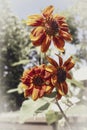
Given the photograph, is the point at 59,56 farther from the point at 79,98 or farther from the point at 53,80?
the point at 79,98

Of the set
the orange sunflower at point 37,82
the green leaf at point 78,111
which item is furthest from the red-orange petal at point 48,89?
the green leaf at point 78,111

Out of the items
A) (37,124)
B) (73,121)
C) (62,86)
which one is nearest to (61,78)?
(62,86)

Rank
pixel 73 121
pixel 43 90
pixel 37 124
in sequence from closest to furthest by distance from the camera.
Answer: pixel 43 90, pixel 73 121, pixel 37 124

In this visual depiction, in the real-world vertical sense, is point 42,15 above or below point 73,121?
above

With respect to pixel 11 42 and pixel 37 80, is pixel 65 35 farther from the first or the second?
pixel 11 42

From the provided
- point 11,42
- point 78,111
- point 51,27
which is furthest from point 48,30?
point 11,42
